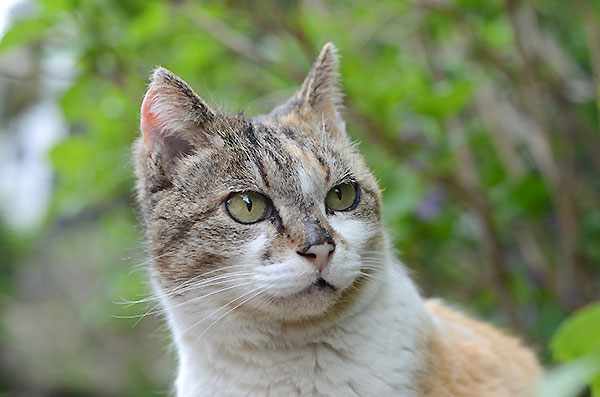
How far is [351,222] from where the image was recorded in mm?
1748

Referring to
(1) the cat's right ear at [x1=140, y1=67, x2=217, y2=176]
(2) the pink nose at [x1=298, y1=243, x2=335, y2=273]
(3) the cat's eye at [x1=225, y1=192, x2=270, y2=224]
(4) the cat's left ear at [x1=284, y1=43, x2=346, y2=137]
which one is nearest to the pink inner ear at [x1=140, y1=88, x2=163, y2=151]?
(1) the cat's right ear at [x1=140, y1=67, x2=217, y2=176]

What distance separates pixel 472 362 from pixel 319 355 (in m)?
0.59

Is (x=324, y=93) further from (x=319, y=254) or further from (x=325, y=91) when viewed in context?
(x=319, y=254)

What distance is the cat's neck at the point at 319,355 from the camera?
1.69 meters

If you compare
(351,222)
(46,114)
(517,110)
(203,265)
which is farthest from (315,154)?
(46,114)

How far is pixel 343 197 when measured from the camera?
5.92ft

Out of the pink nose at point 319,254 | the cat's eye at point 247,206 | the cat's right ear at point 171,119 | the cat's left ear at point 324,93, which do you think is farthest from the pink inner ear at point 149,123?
the pink nose at point 319,254

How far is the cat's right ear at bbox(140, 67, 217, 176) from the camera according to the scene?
68.9 inches

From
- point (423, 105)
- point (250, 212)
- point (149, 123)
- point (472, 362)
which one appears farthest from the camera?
point (423, 105)

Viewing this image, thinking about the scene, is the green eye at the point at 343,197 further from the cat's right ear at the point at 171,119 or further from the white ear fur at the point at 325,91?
the cat's right ear at the point at 171,119

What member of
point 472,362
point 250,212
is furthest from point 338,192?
point 472,362

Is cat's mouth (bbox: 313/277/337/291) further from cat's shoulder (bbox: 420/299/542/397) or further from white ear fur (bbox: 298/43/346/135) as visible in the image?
white ear fur (bbox: 298/43/346/135)

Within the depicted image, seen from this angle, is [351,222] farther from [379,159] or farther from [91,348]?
[91,348]

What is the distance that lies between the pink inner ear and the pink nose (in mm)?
620
